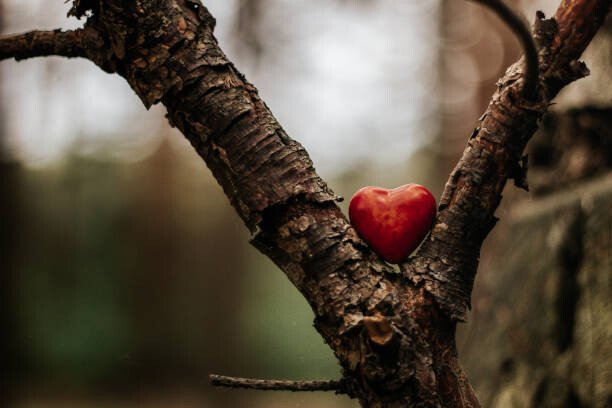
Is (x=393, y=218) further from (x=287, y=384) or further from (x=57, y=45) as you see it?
(x=57, y=45)

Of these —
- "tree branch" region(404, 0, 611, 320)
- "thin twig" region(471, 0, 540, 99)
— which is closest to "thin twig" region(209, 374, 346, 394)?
"tree branch" region(404, 0, 611, 320)

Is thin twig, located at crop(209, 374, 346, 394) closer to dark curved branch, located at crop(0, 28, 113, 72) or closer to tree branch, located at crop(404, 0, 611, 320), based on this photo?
tree branch, located at crop(404, 0, 611, 320)

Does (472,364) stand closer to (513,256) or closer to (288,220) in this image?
(513,256)

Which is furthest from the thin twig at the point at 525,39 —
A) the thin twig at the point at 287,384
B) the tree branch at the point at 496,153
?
the thin twig at the point at 287,384

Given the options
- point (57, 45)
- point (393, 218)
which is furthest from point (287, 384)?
point (57, 45)

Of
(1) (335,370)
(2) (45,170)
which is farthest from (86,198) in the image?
(1) (335,370)

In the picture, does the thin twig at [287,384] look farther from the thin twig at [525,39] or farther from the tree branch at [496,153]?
the thin twig at [525,39]
